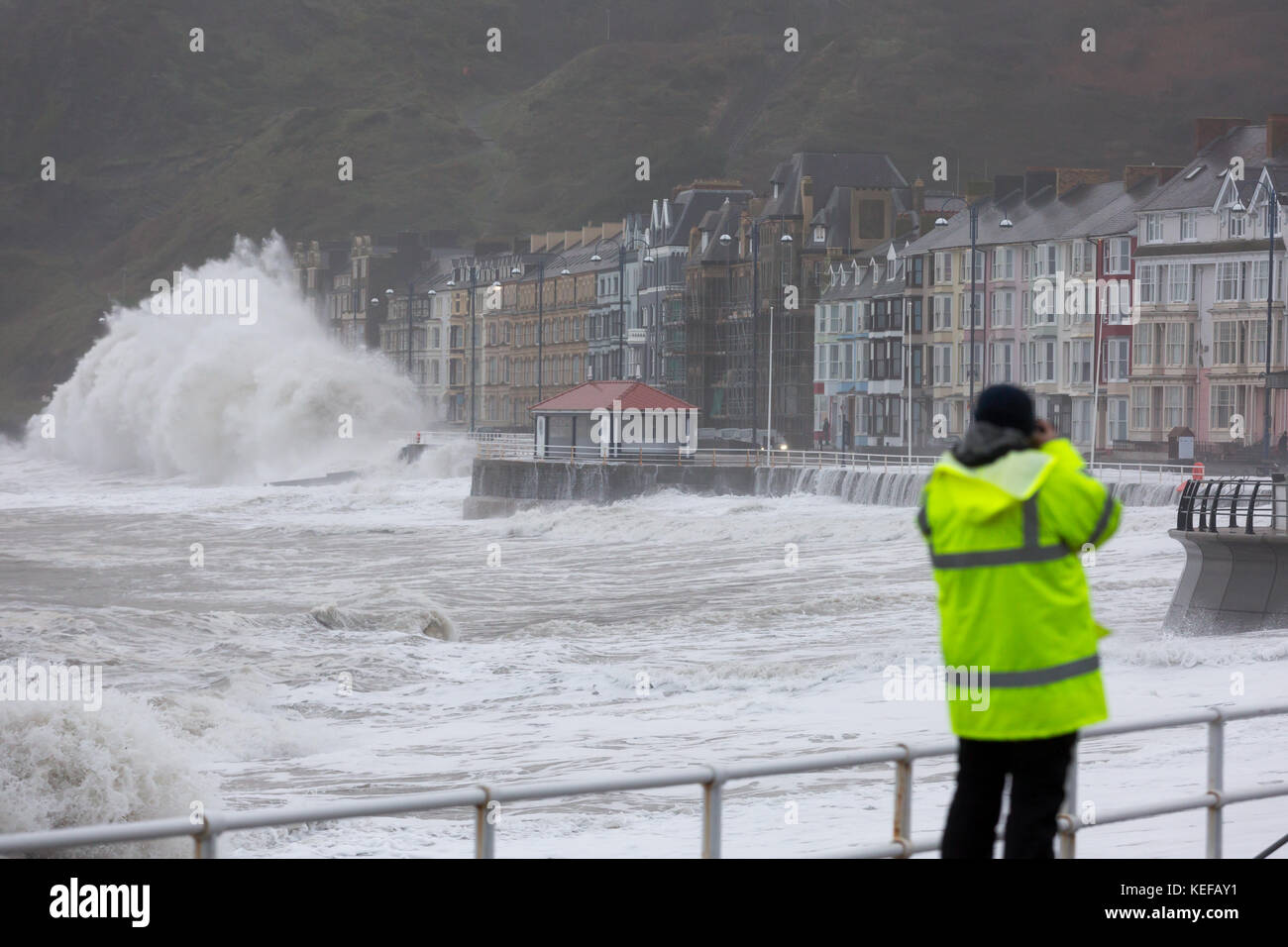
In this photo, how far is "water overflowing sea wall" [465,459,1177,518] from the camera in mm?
53344

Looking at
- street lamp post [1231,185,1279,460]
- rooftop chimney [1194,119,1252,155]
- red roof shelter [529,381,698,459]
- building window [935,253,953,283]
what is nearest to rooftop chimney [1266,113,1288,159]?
street lamp post [1231,185,1279,460]

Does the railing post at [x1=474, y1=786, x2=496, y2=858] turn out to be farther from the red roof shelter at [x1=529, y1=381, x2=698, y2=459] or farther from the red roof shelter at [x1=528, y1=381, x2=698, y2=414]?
the red roof shelter at [x1=528, y1=381, x2=698, y2=414]

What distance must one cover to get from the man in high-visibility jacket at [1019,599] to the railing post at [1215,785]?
190 cm

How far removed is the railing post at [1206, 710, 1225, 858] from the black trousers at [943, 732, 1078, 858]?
1.85m

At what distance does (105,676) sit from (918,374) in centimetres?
Result: 5744

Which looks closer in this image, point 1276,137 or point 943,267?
point 1276,137

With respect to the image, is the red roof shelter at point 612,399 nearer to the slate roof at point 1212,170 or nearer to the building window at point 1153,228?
the building window at point 1153,228

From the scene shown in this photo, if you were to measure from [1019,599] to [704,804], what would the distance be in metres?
1.33

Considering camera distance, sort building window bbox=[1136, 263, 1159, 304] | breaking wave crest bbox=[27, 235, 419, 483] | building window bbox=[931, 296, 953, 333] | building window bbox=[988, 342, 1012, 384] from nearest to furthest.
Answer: building window bbox=[1136, 263, 1159, 304] → building window bbox=[988, 342, 1012, 384] → building window bbox=[931, 296, 953, 333] → breaking wave crest bbox=[27, 235, 419, 483]

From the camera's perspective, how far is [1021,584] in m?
5.38

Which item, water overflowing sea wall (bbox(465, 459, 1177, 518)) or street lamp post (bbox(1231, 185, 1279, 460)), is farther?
water overflowing sea wall (bbox(465, 459, 1177, 518))

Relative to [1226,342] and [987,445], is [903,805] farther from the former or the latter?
[1226,342]

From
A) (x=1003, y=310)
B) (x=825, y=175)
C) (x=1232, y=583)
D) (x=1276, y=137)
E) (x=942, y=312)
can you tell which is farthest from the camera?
(x=825, y=175)

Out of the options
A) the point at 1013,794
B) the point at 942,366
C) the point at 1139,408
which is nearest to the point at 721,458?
the point at 1139,408
